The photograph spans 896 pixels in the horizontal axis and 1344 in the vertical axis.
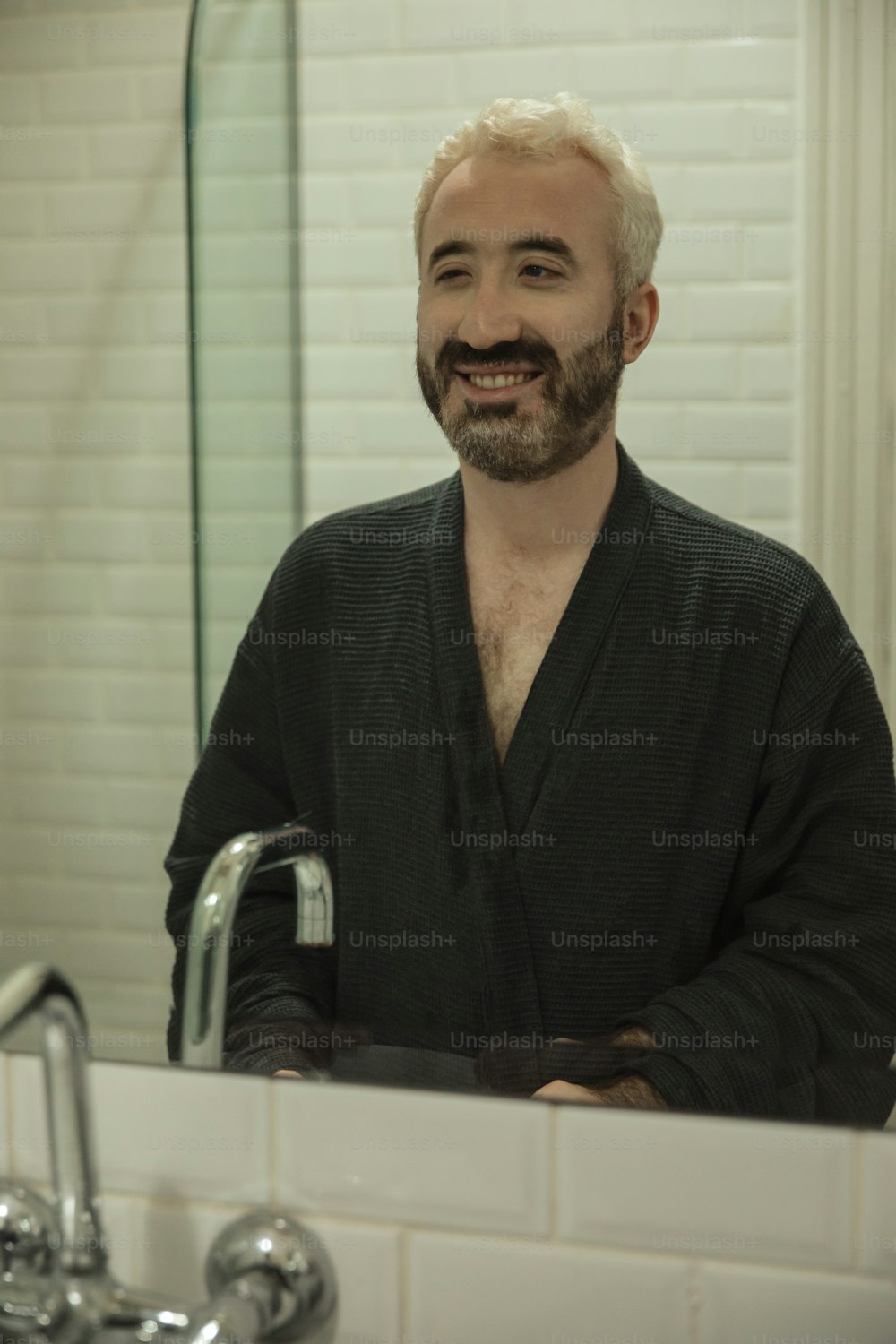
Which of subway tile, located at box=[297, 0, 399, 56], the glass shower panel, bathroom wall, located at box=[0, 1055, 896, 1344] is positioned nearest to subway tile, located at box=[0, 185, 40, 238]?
the glass shower panel

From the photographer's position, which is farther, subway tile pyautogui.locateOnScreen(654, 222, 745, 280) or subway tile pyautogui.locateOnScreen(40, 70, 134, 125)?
subway tile pyautogui.locateOnScreen(40, 70, 134, 125)

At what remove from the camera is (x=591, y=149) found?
79 cm

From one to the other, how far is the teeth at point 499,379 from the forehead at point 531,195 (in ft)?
0.25

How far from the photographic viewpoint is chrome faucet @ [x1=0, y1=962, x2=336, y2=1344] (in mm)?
718

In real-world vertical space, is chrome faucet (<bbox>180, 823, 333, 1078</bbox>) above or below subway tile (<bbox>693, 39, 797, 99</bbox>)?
below

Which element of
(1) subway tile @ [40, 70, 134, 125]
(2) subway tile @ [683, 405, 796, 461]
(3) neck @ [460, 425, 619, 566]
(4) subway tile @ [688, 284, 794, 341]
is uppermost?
(1) subway tile @ [40, 70, 134, 125]

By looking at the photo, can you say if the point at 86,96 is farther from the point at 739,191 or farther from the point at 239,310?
the point at 739,191

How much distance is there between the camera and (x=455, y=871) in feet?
2.70

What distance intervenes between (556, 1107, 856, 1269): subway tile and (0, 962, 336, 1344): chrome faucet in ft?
0.54

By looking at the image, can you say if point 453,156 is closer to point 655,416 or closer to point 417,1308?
point 655,416

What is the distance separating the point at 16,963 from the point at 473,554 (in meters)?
0.43

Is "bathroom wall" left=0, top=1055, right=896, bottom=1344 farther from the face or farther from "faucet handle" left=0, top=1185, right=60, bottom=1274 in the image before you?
the face

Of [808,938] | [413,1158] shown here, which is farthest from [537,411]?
[413,1158]

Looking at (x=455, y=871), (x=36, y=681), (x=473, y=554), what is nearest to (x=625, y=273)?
(x=473, y=554)
